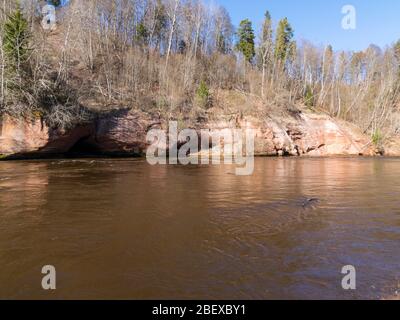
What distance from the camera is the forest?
28.5 metres

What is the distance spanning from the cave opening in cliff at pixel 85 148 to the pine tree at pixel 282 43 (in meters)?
39.5

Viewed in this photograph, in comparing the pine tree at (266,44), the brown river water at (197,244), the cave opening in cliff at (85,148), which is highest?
the pine tree at (266,44)

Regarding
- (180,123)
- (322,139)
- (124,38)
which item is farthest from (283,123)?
(124,38)

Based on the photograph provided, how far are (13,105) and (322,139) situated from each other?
35156 millimetres

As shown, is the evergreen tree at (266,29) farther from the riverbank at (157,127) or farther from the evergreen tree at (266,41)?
the riverbank at (157,127)

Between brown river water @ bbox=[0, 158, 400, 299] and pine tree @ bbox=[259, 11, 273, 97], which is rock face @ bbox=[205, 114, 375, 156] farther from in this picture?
brown river water @ bbox=[0, 158, 400, 299]

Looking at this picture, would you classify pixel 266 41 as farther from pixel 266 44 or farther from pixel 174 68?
pixel 174 68

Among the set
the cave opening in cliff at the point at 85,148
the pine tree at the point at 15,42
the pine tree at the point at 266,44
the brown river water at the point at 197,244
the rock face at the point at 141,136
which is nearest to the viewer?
the brown river water at the point at 197,244

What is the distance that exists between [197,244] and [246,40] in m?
64.7

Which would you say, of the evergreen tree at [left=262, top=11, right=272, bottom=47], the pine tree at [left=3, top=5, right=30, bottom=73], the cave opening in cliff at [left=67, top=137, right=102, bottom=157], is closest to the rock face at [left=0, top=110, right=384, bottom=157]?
the cave opening in cliff at [left=67, top=137, right=102, bottom=157]

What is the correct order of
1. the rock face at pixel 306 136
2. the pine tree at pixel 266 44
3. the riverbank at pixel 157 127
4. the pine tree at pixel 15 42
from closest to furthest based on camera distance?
the pine tree at pixel 15 42, the riverbank at pixel 157 127, the rock face at pixel 306 136, the pine tree at pixel 266 44

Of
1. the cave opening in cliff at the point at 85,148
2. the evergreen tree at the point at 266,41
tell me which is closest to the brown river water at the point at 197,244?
the cave opening in cliff at the point at 85,148

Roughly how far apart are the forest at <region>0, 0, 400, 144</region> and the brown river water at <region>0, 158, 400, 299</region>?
61.0ft

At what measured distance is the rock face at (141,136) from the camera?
88.2 feet
